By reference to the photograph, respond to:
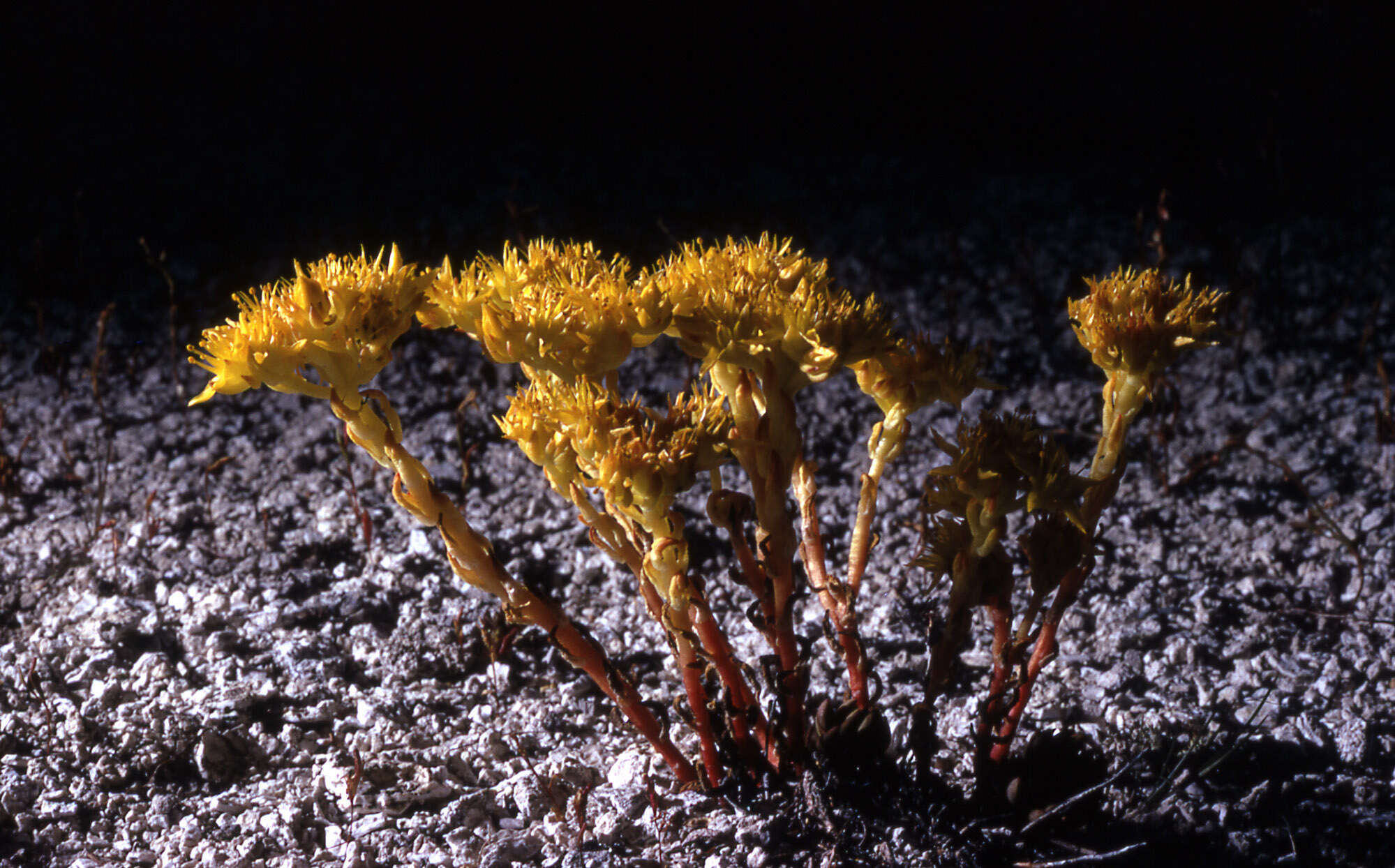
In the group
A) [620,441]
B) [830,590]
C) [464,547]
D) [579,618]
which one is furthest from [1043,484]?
[579,618]

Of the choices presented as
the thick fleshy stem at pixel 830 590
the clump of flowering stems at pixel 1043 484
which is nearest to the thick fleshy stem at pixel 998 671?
→ the clump of flowering stems at pixel 1043 484

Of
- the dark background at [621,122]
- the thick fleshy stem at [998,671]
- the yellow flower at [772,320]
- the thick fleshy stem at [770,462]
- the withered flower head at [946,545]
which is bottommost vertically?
the thick fleshy stem at [998,671]

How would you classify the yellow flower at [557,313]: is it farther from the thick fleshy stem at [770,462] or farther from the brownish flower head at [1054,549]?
the brownish flower head at [1054,549]

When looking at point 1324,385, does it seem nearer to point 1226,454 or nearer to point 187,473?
point 1226,454

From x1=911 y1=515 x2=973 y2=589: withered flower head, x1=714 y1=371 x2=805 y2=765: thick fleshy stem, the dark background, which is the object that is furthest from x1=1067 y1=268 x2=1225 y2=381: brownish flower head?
the dark background

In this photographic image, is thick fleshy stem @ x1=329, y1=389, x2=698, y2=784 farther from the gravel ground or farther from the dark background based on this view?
the dark background
